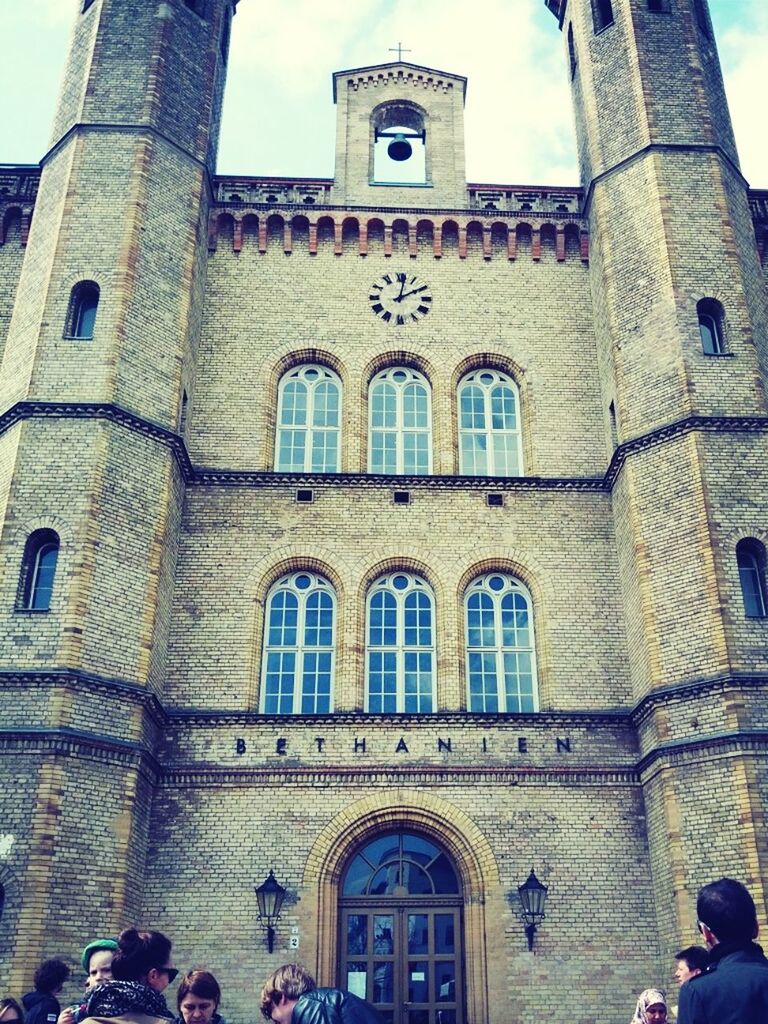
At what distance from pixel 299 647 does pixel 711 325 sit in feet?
28.3

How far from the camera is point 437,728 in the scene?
1558 cm

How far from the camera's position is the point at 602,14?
21.2 meters

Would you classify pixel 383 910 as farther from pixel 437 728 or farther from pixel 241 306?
pixel 241 306

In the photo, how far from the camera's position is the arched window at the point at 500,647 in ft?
53.3

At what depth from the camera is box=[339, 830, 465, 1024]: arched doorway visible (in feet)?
47.0

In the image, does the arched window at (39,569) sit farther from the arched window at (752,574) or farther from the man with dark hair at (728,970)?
the man with dark hair at (728,970)

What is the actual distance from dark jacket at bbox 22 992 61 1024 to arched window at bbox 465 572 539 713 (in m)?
9.18

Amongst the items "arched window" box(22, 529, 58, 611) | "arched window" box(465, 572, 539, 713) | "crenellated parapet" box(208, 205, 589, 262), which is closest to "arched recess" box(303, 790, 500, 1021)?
"arched window" box(465, 572, 539, 713)

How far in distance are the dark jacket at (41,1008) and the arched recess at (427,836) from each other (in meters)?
6.91

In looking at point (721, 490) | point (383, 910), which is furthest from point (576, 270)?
point (383, 910)

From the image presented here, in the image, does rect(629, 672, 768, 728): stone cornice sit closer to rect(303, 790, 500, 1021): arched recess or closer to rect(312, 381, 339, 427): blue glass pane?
rect(303, 790, 500, 1021): arched recess

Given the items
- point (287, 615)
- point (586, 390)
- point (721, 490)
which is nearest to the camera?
point (721, 490)

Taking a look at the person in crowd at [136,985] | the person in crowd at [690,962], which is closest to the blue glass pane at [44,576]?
the person in crowd at [690,962]

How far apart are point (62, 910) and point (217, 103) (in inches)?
618
